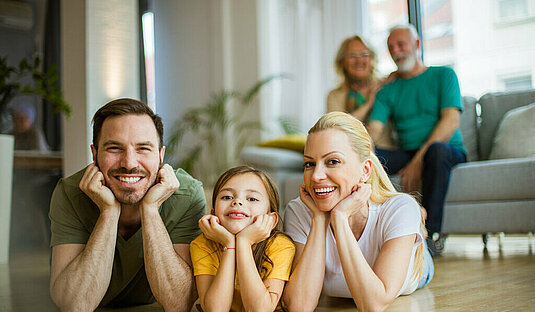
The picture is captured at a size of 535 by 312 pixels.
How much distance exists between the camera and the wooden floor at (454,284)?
156cm

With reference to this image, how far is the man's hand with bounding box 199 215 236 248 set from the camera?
53.8 inches

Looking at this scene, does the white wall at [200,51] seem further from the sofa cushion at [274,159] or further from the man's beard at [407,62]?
the man's beard at [407,62]

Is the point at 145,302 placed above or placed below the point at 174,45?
below

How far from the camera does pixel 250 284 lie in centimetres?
132

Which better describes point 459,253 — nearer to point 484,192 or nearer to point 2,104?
point 484,192

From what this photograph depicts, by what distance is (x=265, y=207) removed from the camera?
57.8 inches

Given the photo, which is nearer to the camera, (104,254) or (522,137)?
(104,254)

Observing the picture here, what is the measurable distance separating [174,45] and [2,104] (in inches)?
111

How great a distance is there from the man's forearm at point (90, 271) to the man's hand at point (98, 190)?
23 mm

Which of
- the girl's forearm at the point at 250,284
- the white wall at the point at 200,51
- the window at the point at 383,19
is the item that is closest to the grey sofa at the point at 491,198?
the girl's forearm at the point at 250,284

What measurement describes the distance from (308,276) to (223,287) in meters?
A: 0.23

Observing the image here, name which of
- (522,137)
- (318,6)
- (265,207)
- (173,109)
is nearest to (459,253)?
(522,137)

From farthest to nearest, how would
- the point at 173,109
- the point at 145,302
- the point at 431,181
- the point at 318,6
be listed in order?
the point at 173,109
the point at 318,6
the point at 431,181
the point at 145,302

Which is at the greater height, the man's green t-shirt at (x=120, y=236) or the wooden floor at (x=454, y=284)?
the man's green t-shirt at (x=120, y=236)
